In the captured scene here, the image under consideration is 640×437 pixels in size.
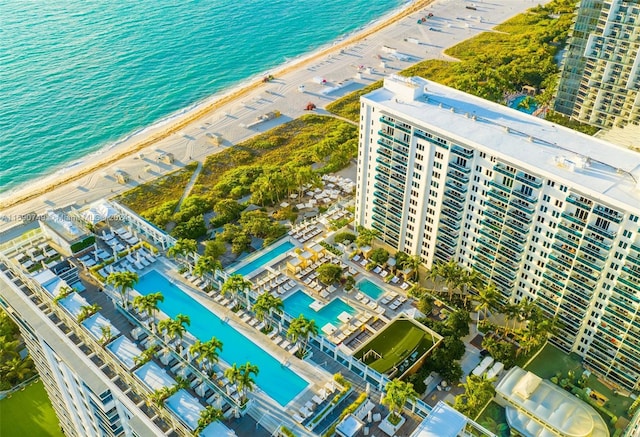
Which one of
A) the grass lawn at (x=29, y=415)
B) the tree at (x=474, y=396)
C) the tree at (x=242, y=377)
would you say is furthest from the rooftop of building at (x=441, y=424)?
the grass lawn at (x=29, y=415)

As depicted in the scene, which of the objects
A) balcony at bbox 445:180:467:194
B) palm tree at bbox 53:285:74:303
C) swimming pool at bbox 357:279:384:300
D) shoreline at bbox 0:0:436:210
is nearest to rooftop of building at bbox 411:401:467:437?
palm tree at bbox 53:285:74:303

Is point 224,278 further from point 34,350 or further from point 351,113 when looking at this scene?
point 351,113

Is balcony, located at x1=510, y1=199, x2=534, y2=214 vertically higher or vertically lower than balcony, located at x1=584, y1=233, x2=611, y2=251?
higher

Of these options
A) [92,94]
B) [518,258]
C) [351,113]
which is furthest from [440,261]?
[92,94]

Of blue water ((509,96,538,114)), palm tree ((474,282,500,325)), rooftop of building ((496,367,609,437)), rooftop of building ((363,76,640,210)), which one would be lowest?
rooftop of building ((496,367,609,437))

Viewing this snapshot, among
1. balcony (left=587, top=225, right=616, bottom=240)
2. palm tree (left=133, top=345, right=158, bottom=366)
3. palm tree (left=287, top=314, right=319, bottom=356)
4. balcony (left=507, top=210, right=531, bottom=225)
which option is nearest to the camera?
palm tree (left=133, top=345, right=158, bottom=366)

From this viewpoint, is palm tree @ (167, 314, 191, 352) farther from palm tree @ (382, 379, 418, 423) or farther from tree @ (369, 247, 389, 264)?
tree @ (369, 247, 389, 264)
